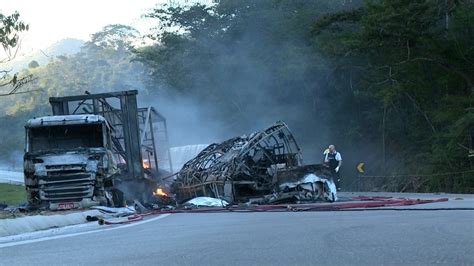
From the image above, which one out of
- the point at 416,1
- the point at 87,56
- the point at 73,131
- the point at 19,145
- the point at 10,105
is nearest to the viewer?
the point at 73,131

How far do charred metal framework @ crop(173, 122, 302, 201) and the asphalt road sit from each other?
7.93m

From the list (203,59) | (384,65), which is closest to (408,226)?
(384,65)

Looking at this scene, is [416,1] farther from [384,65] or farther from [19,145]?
[19,145]

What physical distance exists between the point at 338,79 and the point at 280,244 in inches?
1105

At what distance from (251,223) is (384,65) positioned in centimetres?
2042

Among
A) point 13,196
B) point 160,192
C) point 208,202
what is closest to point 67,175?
point 208,202

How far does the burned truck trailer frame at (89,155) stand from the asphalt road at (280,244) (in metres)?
5.99

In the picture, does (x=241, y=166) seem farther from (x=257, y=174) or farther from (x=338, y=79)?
(x=338, y=79)

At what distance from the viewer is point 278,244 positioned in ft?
26.6

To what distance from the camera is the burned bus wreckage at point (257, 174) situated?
60.2ft

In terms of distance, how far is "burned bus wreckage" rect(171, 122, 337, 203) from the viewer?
1836 cm

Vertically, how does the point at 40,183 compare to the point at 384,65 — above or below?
below

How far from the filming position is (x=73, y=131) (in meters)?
18.5

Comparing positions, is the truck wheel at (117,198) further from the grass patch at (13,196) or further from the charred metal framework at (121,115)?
the grass patch at (13,196)
